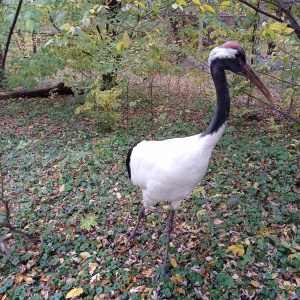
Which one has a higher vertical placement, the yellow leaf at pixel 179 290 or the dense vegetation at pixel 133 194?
the dense vegetation at pixel 133 194

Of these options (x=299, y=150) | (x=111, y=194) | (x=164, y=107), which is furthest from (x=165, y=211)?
(x=164, y=107)

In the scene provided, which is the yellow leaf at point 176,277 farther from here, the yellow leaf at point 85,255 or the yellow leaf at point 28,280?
the yellow leaf at point 28,280

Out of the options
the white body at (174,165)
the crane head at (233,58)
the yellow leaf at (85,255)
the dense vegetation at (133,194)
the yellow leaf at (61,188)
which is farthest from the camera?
the yellow leaf at (61,188)

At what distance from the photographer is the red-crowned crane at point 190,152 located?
7.58 ft

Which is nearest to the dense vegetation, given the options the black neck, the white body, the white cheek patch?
the white cheek patch

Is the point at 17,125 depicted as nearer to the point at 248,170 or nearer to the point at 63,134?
the point at 63,134

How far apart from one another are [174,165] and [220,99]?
24.9 inches

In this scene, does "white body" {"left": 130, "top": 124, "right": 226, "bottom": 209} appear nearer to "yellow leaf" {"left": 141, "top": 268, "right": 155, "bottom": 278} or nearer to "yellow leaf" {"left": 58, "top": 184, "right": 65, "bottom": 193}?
"yellow leaf" {"left": 141, "top": 268, "right": 155, "bottom": 278}

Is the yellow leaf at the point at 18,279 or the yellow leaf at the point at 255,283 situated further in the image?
the yellow leaf at the point at 18,279

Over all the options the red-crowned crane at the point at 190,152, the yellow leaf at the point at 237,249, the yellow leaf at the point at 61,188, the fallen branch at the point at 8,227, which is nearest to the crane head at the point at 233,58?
the red-crowned crane at the point at 190,152

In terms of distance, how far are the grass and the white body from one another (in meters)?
0.73

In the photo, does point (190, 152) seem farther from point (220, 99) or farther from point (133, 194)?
point (133, 194)

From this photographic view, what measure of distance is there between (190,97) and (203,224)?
19.0ft

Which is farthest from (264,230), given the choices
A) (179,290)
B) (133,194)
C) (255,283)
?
(133,194)
